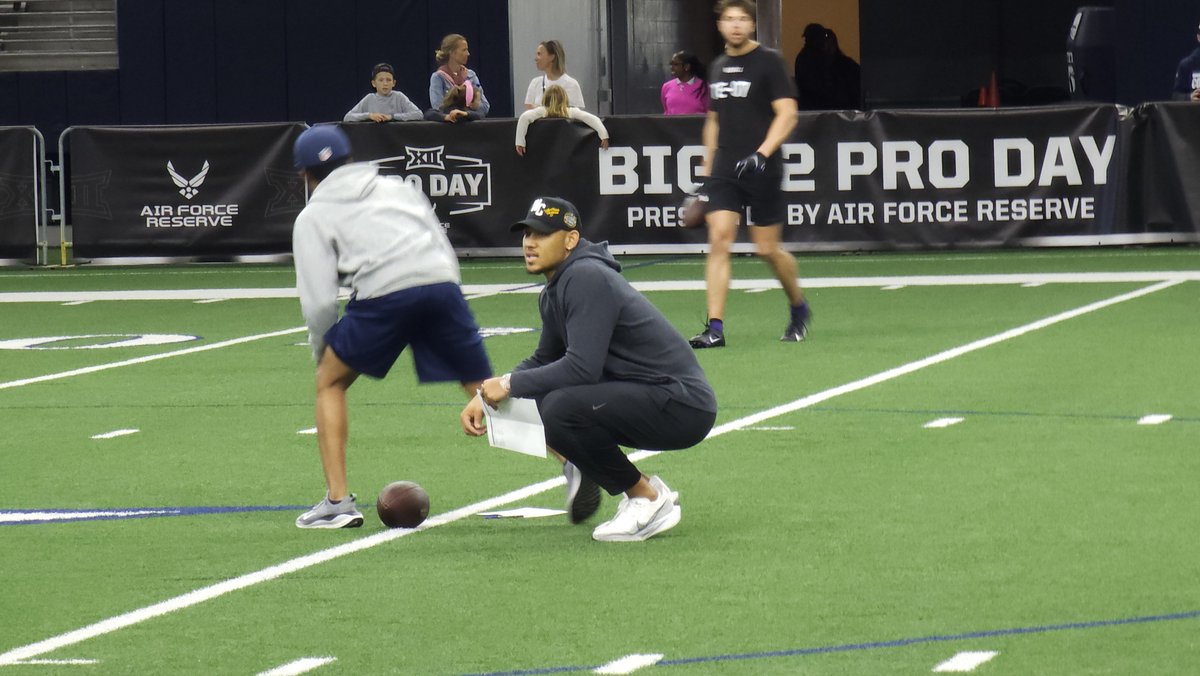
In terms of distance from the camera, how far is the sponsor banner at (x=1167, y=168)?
20766mm

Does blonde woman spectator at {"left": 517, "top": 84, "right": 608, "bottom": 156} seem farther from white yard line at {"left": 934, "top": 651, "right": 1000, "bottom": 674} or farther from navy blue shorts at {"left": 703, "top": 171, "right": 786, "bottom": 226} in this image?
white yard line at {"left": 934, "top": 651, "right": 1000, "bottom": 674}

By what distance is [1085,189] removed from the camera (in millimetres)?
20844

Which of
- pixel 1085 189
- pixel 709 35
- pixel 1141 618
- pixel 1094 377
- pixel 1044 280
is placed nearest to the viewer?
pixel 1141 618

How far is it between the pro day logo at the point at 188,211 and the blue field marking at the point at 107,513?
1372cm

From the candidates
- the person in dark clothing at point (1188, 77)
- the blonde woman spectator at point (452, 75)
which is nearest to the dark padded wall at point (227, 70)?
the blonde woman spectator at point (452, 75)

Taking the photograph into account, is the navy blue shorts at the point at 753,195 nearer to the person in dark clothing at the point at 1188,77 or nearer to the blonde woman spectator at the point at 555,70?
the blonde woman spectator at the point at 555,70

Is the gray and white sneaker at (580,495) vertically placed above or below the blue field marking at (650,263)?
below

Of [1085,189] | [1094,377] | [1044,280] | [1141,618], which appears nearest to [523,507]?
[1141,618]

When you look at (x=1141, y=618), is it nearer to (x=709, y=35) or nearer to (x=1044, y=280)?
(x=1044, y=280)

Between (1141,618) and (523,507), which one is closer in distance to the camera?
(1141,618)

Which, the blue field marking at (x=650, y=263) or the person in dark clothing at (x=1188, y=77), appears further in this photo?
the person in dark clothing at (x=1188, y=77)

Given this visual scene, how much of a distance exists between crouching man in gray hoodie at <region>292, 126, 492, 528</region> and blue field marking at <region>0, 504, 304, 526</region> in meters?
0.46

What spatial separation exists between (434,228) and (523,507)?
112cm

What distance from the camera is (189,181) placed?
72.6ft
